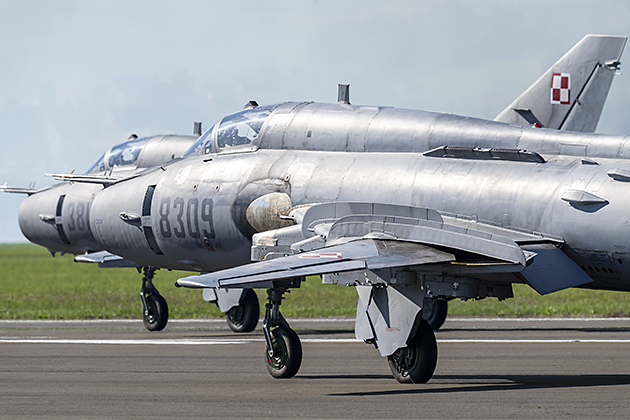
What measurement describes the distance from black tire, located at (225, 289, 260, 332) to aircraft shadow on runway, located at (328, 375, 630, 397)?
8986mm

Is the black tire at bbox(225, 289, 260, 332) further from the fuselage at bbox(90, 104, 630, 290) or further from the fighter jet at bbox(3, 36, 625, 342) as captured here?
the fuselage at bbox(90, 104, 630, 290)

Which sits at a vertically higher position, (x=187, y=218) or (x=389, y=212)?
(x=389, y=212)

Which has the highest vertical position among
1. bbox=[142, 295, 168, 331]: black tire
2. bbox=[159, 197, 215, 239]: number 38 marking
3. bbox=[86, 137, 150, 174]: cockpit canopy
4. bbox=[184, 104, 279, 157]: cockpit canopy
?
bbox=[184, 104, 279, 157]: cockpit canopy

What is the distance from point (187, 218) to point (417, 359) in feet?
19.0

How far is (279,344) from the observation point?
12766 mm

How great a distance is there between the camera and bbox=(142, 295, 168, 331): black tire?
2259 centimetres

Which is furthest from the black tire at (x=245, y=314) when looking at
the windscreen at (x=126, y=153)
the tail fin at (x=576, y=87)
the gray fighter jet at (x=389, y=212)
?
the tail fin at (x=576, y=87)

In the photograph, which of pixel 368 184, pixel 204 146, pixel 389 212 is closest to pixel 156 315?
pixel 204 146

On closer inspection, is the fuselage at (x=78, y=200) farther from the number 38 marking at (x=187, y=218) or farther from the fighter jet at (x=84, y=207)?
the number 38 marking at (x=187, y=218)

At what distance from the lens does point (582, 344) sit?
17547 millimetres

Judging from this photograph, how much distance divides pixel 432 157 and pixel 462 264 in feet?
8.68

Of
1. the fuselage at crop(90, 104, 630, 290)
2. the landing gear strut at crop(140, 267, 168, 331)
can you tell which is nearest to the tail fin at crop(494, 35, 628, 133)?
the fuselage at crop(90, 104, 630, 290)

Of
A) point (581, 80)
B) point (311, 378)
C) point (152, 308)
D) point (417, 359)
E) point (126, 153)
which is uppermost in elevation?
point (581, 80)

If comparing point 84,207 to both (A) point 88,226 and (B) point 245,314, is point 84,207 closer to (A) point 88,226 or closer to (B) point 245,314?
(A) point 88,226
